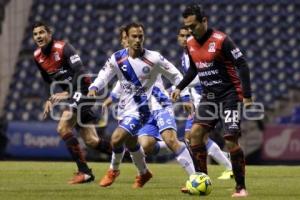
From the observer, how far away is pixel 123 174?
42.5 feet

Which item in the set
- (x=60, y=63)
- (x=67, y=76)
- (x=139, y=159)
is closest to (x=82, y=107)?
(x=67, y=76)

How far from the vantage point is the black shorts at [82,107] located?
37.3ft

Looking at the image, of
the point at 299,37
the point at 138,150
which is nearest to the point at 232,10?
the point at 299,37

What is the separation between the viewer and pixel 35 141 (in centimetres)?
2005

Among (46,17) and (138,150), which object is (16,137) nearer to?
(46,17)

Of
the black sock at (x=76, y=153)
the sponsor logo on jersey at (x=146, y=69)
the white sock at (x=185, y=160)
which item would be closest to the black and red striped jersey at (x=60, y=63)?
the black sock at (x=76, y=153)

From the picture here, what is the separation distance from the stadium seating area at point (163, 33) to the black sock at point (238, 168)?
12121mm

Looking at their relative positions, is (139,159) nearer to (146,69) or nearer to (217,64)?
(146,69)

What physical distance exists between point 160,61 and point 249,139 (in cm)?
931

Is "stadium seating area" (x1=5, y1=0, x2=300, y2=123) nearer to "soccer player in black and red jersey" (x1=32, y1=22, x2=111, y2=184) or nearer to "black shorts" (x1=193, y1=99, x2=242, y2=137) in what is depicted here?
"soccer player in black and red jersey" (x1=32, y1=22, x2=111, y2=184)

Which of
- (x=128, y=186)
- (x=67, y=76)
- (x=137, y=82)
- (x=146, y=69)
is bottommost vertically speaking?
(x=128, y=186)

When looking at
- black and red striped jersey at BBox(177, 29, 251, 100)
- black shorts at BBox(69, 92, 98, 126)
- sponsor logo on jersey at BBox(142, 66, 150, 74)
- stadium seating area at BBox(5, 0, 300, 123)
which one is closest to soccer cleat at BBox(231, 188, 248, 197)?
black and red striped jersey at BBox(177, 29, 251, 100)

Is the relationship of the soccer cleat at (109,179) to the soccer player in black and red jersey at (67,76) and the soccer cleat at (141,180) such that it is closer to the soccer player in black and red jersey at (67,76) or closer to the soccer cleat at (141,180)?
the soccer cleat at (141,180)

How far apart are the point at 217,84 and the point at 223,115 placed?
0.35m
